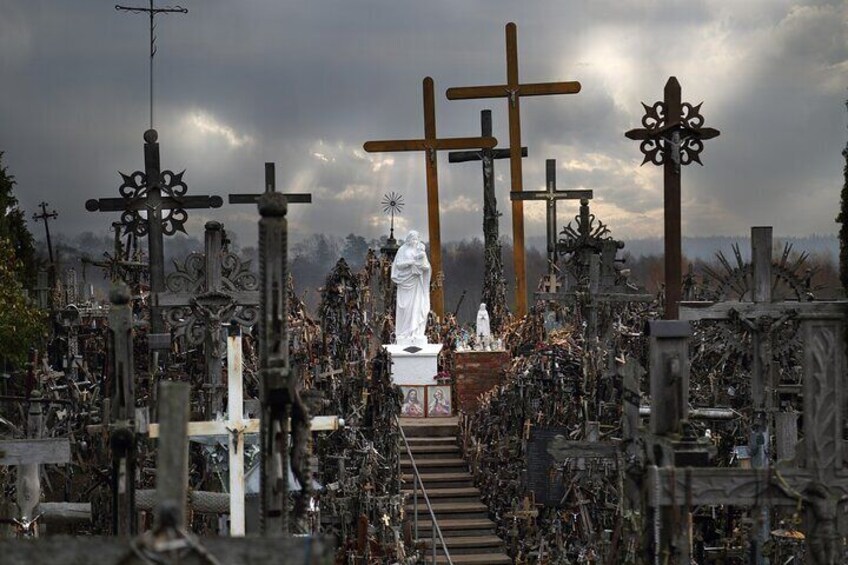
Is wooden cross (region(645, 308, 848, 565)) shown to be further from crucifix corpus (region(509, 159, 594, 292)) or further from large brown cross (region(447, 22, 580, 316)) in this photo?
large brown cross (region(447, 22, 580, 316))

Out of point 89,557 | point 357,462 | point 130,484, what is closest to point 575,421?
point 357,462

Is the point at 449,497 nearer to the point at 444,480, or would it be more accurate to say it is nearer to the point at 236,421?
the point at 444,480

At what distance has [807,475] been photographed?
26.0 ft

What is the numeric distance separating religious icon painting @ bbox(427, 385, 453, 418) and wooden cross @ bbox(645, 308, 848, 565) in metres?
13.8

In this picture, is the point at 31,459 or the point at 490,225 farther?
the point at 490,225

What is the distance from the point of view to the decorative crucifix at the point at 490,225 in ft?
88.9

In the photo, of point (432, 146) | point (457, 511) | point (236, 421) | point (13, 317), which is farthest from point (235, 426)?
point (432, 146)

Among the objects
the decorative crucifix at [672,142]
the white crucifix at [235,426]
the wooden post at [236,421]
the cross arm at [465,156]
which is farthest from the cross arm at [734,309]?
the cross arm at [465,156]

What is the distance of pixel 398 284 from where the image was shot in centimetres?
2356

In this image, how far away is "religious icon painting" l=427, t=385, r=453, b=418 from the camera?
21844 mm

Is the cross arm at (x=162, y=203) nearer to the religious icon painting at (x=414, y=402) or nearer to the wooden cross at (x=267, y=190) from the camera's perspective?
the wooden cross at (x=267, y=190)

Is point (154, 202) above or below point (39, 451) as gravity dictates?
above

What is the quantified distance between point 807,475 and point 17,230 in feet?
86.9

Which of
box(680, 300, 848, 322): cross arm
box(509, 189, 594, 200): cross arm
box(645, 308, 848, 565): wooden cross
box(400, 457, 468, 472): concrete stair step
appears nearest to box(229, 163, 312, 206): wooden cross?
box(400, 457, 468, 472): concrete stair step
